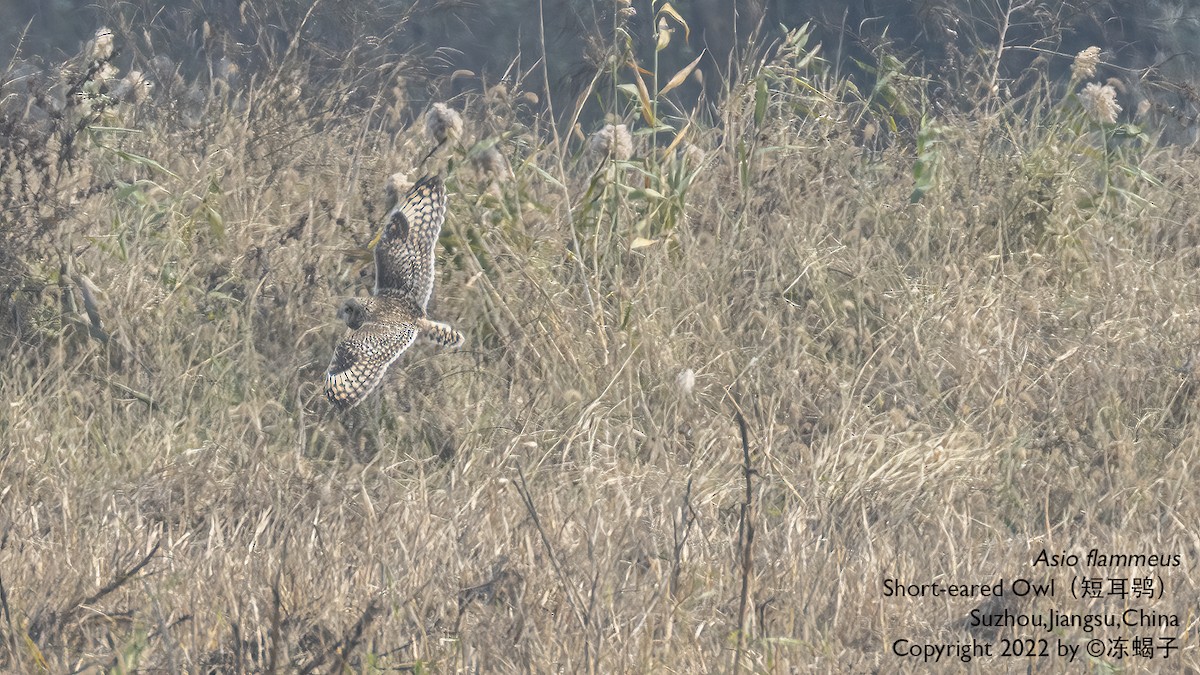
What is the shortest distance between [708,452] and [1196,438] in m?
1.08

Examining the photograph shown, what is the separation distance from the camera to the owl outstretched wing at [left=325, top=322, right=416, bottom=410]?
322 centimetres

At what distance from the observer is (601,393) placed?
3521 millimetres

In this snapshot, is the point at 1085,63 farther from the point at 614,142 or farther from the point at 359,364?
the point at 359,364

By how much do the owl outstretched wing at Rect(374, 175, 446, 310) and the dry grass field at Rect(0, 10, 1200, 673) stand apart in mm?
291

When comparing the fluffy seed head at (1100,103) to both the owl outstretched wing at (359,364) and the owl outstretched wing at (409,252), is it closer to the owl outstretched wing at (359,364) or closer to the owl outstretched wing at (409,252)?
the owl outstretched wing at (409,252)

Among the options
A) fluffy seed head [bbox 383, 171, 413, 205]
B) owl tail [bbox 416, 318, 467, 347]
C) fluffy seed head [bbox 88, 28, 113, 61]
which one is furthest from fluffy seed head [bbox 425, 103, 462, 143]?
fluffy seed head [bbox 88, 28, 113, 61]

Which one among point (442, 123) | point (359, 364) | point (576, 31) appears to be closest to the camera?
point (359, 364)

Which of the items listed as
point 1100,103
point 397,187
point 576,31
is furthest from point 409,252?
point 576,31

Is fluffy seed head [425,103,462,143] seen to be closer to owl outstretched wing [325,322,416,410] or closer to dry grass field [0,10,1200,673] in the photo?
dry grass field [0,10,1200,673]

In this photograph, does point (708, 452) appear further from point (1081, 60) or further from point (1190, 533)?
point (1081, 60)

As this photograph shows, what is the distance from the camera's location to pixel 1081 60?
179 inches

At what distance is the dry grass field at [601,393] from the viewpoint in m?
2.49

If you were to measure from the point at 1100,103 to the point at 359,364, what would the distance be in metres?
2.49

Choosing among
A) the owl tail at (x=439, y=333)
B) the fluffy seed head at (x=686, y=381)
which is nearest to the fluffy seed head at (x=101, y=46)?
the owl tail at (x=439, y=333)
